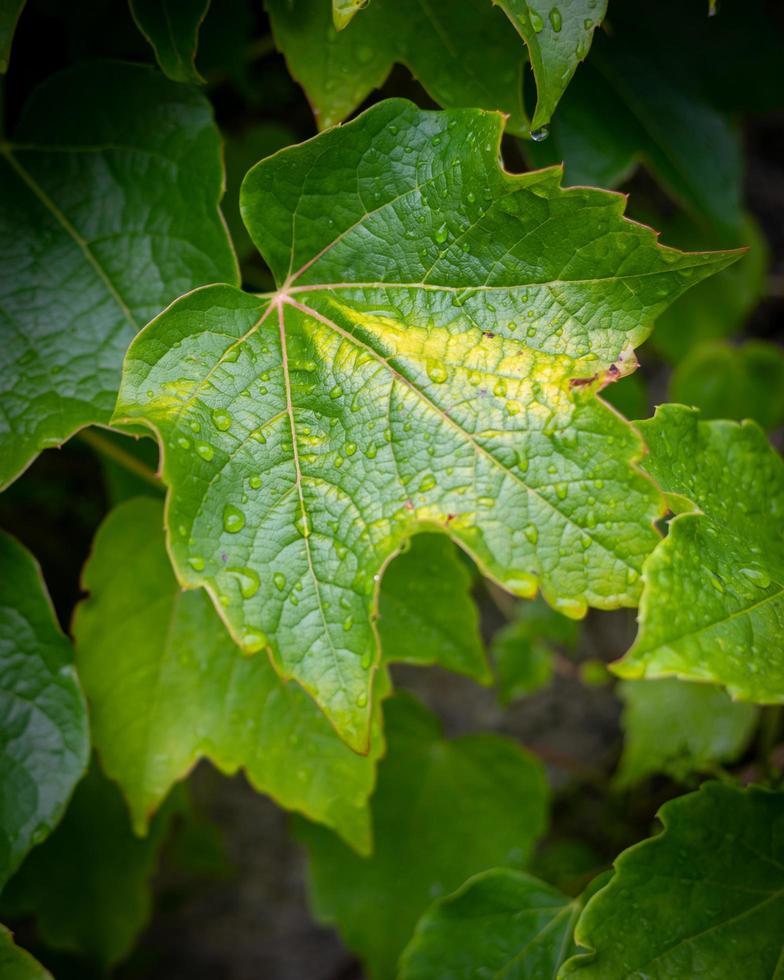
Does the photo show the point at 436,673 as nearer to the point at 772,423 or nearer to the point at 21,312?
the point at 772,423

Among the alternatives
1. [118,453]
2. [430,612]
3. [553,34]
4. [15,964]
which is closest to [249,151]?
[118,453]

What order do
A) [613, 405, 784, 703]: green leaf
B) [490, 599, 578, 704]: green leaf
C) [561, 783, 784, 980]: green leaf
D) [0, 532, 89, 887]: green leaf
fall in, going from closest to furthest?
[613, 405, 784, 703]: green leaf → [561, 783, 784, 980]: green leaf → [0, 532, 89, 887]: green leaf → [490, 599, 578, 704]: green leaf

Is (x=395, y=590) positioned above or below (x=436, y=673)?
above

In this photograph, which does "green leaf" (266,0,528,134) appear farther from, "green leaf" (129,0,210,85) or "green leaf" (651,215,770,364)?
"green leaf" (651,215,770,364)

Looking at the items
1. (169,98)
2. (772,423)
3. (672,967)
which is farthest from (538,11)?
(772,423)

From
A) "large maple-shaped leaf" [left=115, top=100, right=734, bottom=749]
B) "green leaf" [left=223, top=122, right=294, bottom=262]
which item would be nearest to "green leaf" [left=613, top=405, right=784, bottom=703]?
"large maple-shaped leaf" [left=115, top=100, right=734, bottom=749]

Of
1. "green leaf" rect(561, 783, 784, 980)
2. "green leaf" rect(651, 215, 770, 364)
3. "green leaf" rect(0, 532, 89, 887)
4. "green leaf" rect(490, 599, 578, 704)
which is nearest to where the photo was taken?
"green leaf" rect(561, 783, 784, 980)

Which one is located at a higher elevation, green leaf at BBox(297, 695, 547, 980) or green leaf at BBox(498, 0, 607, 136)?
green leaf at BBox(498, 0, 607, 136)

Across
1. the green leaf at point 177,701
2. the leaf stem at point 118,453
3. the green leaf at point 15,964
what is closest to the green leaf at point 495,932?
the green leaf at point 177,701
